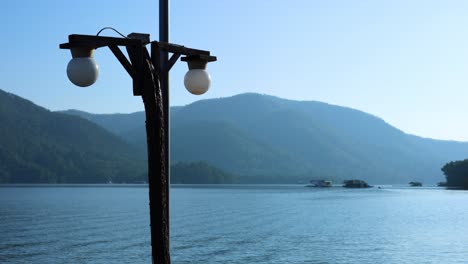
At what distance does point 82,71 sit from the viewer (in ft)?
33.0

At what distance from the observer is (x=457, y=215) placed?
129125 millimetres

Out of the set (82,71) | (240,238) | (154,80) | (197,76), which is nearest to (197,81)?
(197,76)

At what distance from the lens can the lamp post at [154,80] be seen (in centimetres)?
1014

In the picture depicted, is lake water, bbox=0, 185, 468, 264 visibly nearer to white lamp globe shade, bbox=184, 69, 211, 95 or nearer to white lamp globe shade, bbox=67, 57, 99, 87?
white lamp globe shade, bbox=184, 69, 211, 95

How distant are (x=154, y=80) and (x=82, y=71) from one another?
121cm

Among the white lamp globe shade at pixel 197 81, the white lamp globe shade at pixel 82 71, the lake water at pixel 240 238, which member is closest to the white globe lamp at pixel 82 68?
the white lamp globe shade at pixel 82 71

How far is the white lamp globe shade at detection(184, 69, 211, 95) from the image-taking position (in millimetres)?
11422

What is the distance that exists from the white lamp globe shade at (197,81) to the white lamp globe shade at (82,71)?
1924 millimetres

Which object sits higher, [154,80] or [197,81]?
[197,81]

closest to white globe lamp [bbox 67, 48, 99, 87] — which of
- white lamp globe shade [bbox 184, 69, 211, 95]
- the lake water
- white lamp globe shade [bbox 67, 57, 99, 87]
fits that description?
white lamp globe shade [bbox 67, 57, 99, 87]

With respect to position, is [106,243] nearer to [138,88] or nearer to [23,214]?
[23,214]

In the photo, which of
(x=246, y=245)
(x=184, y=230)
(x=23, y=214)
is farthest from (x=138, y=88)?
(x=23, y=214)

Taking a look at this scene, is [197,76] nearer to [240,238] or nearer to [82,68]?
[82,68]

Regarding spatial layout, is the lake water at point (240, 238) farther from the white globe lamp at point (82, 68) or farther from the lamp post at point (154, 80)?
the white globe lamp at point (82, 68)
